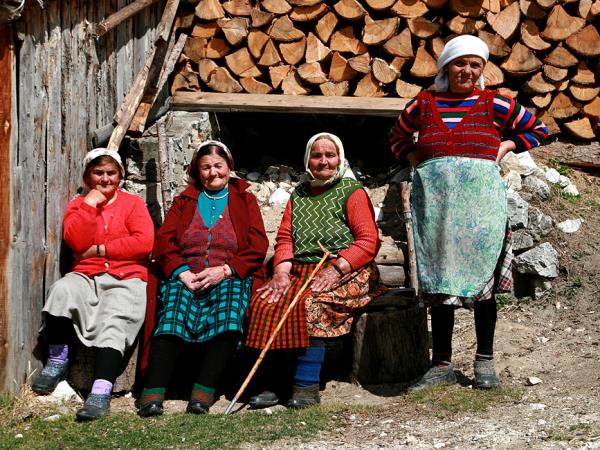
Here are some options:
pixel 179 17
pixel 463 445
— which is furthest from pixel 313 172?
pixel 179 17

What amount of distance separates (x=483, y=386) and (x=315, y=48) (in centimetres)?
330

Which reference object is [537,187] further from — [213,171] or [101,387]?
[101,387]


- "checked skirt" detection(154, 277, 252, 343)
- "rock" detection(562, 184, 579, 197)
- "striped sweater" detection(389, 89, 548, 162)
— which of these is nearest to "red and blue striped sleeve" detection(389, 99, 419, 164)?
"striped sweater" detection(389, 89, 548, 162)

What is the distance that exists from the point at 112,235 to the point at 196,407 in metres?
Result: 1.11

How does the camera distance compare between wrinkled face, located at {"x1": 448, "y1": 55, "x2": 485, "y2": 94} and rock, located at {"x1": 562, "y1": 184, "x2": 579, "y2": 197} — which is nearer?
wrinkled face, located at {"x1": 448, "y1": 55, "x2": 485, "y2": 94}

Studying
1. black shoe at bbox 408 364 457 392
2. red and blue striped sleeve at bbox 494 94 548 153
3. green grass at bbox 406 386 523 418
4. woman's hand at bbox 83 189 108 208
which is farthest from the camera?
woman's hand at bbox 83 189 108 208

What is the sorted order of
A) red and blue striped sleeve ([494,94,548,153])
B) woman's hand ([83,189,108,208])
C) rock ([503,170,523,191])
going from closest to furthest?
red and blue striped sleeve ([494,94,548,153])
woman's hand ([83,189,108,208])
rock ([503,170,523,191])

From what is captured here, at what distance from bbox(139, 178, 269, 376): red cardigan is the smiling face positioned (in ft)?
1.20

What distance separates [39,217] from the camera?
5.16 meters

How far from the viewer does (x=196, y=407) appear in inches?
192

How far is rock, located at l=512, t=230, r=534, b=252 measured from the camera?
660cm

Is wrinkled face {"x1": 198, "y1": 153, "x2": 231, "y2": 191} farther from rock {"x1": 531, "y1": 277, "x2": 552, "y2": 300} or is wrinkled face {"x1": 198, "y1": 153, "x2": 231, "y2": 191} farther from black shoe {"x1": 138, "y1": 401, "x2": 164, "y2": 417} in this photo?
rock {"x1": 531, "y1": 277, "x2": 552, "y2": 300}

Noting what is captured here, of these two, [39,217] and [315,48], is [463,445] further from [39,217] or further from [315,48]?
[315,48]

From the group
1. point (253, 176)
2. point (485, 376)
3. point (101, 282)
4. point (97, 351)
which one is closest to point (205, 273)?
point (101, 282)
